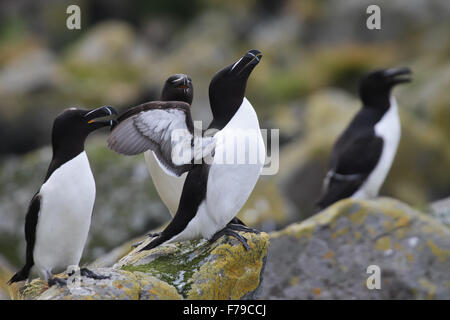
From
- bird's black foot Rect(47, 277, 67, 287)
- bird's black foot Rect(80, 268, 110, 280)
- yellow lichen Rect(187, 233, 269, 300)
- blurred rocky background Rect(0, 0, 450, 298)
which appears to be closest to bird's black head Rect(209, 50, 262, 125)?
yellow lichen Rect(187, 233, 269, 300)

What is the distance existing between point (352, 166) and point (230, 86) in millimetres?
4001

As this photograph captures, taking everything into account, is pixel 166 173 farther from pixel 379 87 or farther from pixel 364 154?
pixel 379 87

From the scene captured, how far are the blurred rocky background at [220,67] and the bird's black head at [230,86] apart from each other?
3475mm

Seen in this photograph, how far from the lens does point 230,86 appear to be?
5.02 m

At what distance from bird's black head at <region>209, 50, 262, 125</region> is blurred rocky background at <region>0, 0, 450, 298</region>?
347cm

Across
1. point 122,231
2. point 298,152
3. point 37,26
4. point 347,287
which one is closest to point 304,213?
point 298,152

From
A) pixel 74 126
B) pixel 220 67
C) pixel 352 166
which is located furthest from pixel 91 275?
pixel 220 67

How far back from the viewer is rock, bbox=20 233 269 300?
445 cm

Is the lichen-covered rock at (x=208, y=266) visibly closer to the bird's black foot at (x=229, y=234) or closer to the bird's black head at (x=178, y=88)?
the bird's black foot at (x=229, y=234)

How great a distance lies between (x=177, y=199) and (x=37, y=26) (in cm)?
2696

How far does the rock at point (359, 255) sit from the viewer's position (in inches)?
247
